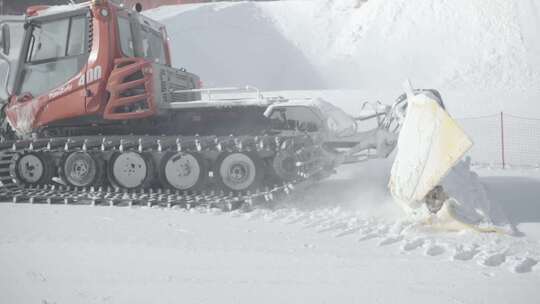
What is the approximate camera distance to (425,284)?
2.98 metres

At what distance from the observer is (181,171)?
19.1 feet

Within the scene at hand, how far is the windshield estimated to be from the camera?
20.0 feet

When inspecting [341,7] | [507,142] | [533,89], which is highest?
[341,7]

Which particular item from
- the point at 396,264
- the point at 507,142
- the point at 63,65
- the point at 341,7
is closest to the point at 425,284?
the point at 396,264

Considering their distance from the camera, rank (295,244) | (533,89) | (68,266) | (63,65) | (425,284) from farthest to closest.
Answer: (533,89), (63,65), (295,244), (68,266), (425,284)

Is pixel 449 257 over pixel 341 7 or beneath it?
beneath

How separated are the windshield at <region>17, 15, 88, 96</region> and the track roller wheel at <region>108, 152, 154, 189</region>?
4.77ft

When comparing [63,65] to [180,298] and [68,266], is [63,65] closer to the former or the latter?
[68,266]

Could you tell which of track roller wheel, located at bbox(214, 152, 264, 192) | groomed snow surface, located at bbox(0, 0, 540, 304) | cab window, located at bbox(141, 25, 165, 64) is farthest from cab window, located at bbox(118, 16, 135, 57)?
groomed snow surface, located at bbox(0, 0, 540, 304)

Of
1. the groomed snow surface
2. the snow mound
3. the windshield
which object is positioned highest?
the snow mound

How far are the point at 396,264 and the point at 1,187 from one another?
19.0 feet

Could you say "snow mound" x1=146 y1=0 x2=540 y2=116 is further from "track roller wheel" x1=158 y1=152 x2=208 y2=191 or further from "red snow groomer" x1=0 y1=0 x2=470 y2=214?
"track roller wheel" x1=158 y1=152 x2=208 y2=191

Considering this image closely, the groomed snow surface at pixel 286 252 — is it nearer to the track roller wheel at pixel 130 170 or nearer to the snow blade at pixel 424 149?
the snow blade at pixel 424 149

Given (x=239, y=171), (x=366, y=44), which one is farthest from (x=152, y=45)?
(x=366, y=44)
